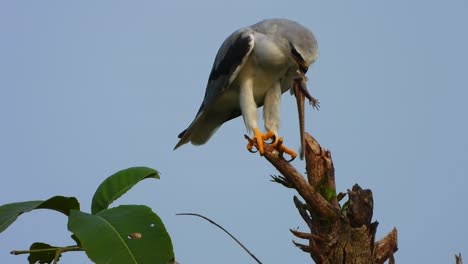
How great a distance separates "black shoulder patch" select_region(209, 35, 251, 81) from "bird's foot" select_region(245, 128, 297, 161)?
27.6 inches

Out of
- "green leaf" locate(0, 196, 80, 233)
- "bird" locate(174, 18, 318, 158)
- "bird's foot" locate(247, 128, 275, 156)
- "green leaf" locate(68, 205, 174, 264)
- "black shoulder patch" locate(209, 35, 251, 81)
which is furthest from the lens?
"black shoulder patch" locate(209, 35, 251, 81)

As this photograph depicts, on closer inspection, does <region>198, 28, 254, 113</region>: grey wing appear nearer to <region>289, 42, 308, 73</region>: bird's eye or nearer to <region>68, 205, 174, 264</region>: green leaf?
<region>289, 42, 308, 73</region>: bird's eye

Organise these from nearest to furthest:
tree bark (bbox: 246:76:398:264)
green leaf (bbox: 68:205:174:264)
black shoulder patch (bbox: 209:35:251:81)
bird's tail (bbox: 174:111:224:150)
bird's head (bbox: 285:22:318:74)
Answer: green leaf (bbox: 68:205:174:264)
tree bark (bbox: 246:76:398:264)
bird's head (bbox: 285:22:318:74)
black shoulder patch (bbox: 209:35:251:81)
bird's tail (bbox: 174:111:224:150)

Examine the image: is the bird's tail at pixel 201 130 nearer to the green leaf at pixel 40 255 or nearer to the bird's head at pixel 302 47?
the bird's head at pixel 302 47

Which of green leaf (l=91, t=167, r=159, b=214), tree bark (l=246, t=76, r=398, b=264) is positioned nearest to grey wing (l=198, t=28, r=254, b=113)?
tree bark (l=246, t=76, r=398, b=264)

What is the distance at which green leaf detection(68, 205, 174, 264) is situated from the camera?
7.80ft

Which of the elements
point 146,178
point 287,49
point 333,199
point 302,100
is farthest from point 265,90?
point 146,178

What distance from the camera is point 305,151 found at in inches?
152

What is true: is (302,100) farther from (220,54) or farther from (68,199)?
(68,199)

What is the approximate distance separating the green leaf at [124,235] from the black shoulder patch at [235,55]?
352 cm

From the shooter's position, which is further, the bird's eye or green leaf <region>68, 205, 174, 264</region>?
the bird's eye

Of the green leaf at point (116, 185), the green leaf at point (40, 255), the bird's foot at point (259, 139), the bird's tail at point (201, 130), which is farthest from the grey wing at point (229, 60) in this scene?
the green leaf at point (40, 255)

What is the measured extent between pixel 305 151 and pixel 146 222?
1556 mm

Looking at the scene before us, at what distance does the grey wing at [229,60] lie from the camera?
5957 millimetres
